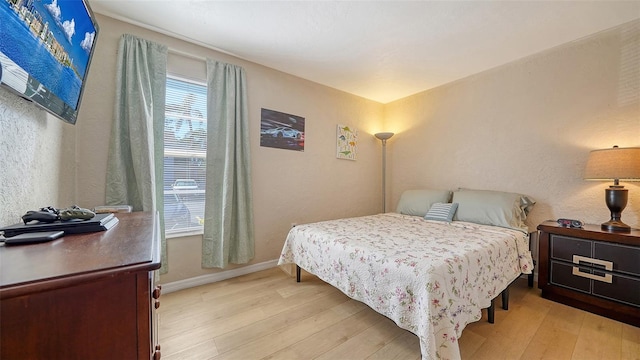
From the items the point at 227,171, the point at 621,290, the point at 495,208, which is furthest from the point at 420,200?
the point at 227,171

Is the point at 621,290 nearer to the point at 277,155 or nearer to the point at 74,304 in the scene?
the point at 74,304

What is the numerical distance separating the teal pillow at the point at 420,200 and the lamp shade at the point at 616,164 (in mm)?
1225

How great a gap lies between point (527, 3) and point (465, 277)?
2.07 metres

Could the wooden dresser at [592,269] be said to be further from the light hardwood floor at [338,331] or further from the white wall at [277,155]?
the white wall at [277,155]

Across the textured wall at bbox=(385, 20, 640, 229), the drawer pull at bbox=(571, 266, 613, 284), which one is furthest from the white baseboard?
the drawer pull at bbox=(571, 266, 613, 284)

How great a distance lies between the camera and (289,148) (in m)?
2.96

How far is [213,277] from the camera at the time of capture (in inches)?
95.0

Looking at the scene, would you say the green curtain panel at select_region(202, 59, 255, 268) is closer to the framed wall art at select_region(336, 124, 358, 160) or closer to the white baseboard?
the white baseboard

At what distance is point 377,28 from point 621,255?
2.62m

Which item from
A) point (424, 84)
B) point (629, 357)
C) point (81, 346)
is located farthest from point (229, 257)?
point (424, 84)

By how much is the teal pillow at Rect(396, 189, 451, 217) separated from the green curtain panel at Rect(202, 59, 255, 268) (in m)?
2.00

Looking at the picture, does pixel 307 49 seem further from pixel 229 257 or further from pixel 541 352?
pixel 541 352

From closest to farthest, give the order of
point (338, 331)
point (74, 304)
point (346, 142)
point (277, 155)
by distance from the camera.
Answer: point (74, 304) < point (338, 331) < point (277, 155) < point (346, 142)

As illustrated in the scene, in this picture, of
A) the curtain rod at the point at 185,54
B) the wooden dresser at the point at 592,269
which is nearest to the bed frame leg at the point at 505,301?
the wooden dresser at the point at 592,269
